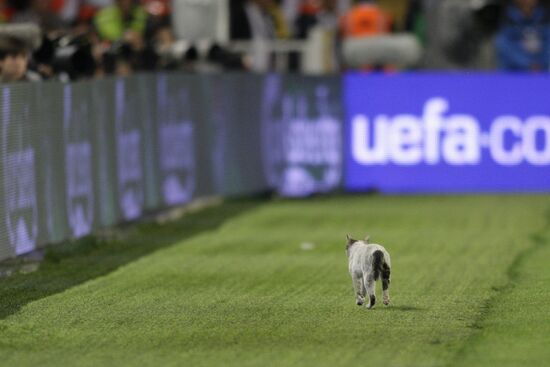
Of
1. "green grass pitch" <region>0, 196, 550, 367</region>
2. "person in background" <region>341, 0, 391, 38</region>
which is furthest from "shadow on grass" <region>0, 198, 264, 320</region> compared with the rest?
"person in background" <region>341, 0, 391, 38</region>

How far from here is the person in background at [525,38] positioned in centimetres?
2880

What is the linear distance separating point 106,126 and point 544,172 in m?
8.95

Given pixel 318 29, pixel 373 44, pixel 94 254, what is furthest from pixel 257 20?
pixel 94 254

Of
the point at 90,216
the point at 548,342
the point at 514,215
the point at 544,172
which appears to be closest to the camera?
the point at 548,342

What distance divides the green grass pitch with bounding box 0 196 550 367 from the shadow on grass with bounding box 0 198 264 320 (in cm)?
2

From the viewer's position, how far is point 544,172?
2617 centimetres

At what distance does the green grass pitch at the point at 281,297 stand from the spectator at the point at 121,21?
5460 millimetres

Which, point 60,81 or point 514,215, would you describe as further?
point 514,215

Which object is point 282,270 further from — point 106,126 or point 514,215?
point 514,215

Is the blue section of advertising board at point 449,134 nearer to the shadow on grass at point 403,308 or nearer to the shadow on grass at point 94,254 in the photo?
the shadow on grass at point 94,254

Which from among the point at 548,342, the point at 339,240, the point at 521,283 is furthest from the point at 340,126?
the point at 548,342

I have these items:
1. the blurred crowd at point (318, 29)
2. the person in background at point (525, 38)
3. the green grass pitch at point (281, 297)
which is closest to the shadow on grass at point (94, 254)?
the green grass pitch at point (281, 297)

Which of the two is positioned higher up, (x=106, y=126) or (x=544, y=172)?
(x=106, y=126)

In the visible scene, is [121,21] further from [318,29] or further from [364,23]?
[364,23]
